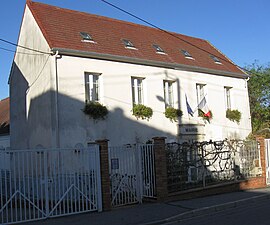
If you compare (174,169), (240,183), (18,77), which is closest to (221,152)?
(240,183)

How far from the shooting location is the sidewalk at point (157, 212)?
10.3 metres

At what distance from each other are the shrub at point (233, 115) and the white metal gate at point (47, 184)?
523 inches

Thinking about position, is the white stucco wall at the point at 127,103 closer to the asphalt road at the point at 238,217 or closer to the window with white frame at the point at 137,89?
the window with white frame at the point at 137,89

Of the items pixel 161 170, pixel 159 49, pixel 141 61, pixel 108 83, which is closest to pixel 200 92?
pixel 159 49

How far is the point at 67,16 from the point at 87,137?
21.9 ft

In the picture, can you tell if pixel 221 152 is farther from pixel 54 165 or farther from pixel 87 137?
pixel 54 165

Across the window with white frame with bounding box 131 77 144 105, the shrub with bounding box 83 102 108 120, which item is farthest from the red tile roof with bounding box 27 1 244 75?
the shrub with bounding box 83 102 108 120

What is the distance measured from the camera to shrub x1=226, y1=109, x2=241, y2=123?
23.3 meters

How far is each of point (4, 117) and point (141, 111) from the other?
16605 mm

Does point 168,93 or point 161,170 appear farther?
point 168,93

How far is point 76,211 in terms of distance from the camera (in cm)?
1141

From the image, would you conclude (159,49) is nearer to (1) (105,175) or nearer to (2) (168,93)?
(2) (168,93)

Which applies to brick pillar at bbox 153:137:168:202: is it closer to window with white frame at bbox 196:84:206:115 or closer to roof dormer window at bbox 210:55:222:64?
window with white frame at bbox 196:84:206:115

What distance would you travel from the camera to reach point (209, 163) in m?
15.5
